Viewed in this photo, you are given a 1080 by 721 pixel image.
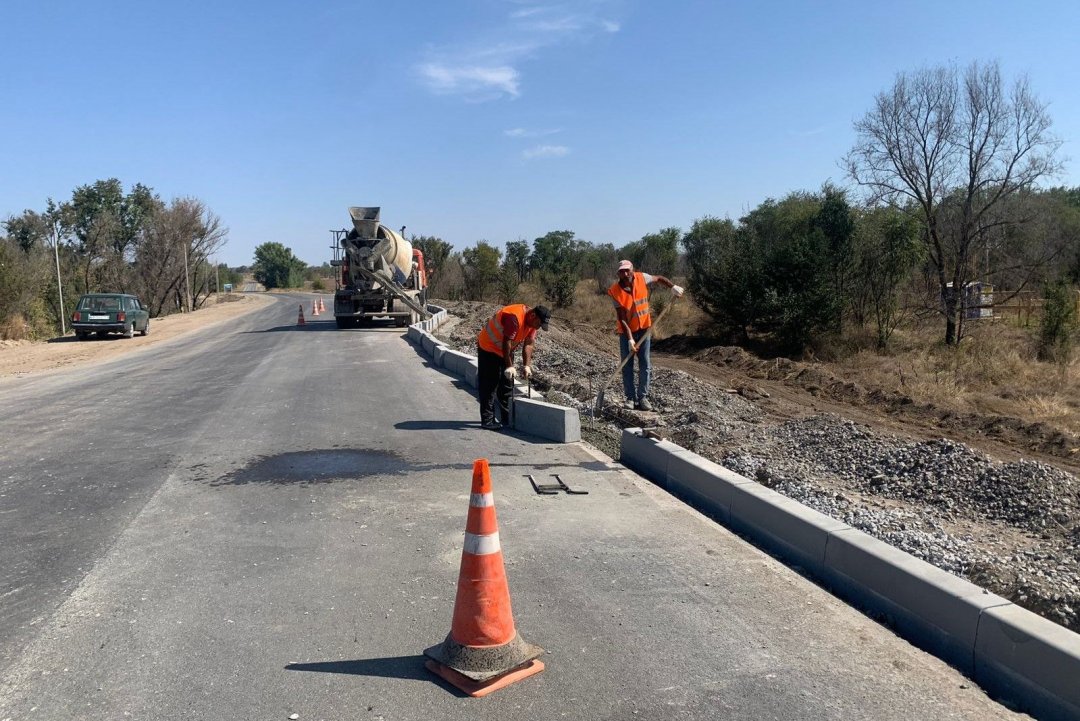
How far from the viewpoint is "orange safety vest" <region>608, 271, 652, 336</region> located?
9422 millimetres

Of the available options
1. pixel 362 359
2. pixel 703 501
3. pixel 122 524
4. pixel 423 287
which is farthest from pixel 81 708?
pixel 423 287

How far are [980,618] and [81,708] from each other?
3.93m

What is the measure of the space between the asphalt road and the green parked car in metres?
20.3

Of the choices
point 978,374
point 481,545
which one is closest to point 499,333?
point 481,545

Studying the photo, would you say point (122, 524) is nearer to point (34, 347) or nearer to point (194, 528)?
point (194, 528)

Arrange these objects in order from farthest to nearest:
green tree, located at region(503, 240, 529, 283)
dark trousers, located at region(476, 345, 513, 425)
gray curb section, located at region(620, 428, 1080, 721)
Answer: green tree, located at region(503, 240, 529, 283), dark trousers, located at region(476, 345, 513, 425), gray curb section, located at region(620, 428, 1080, 721)

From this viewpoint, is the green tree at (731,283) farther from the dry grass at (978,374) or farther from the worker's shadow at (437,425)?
the worker's shadow at (437,425)

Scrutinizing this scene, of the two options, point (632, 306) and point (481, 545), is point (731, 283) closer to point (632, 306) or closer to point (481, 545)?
point (632, 306)

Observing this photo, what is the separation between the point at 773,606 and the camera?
431 cm

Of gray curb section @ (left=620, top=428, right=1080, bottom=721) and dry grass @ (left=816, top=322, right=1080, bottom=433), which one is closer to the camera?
gray curb section @ (left=620, top=428, right=1080, bottom=721)

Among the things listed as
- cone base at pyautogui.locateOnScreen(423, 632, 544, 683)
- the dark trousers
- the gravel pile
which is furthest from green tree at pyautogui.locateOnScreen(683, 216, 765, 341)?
cone base at pyautogui.locateOnScreen(423, 632, 544, 683)

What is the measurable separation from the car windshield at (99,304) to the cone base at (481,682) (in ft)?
88.9

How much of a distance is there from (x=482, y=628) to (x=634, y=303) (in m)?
6.28

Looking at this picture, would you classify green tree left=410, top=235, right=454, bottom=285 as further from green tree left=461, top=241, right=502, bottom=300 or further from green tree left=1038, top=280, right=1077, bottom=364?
green tree left=1038, top=280, right=1077, bottom=364
